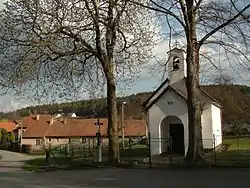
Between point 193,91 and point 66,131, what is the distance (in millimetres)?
67428

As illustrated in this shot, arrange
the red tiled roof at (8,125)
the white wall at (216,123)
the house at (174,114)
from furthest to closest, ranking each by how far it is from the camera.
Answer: the red tiled roof at (8,125)
the white wall at (216,123)
the house at (174,114)

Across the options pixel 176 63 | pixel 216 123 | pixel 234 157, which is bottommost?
pixel 234 157

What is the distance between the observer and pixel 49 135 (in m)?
92.1

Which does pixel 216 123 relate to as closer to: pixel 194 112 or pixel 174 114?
pixel 174 114

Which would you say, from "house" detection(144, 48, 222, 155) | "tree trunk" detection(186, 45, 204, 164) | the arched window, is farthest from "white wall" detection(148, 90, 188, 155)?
"tree trunk" detection(186, 45, 204, 164)

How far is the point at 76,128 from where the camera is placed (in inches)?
3561

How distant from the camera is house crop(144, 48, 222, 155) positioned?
1628 inches

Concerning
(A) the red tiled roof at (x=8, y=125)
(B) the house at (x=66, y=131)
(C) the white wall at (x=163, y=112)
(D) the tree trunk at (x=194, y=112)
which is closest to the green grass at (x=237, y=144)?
(C) the white wall at (x=163, y=112)

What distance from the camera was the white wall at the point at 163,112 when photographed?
41.0 metres

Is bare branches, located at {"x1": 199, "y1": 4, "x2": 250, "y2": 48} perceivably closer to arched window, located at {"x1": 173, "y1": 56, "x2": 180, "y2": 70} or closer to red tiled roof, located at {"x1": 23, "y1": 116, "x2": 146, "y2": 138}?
arched window, located at {"x1": 173, "y1": 56, "x2": 180, "y2": 70}

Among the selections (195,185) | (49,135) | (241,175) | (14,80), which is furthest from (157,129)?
(49,135)

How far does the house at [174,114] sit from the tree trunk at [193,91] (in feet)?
49.3

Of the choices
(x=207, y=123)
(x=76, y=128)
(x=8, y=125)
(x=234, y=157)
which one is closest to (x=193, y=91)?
(x=234, y=157)

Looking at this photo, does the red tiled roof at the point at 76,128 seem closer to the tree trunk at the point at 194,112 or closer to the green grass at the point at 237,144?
the green grass at the point at 237,144
